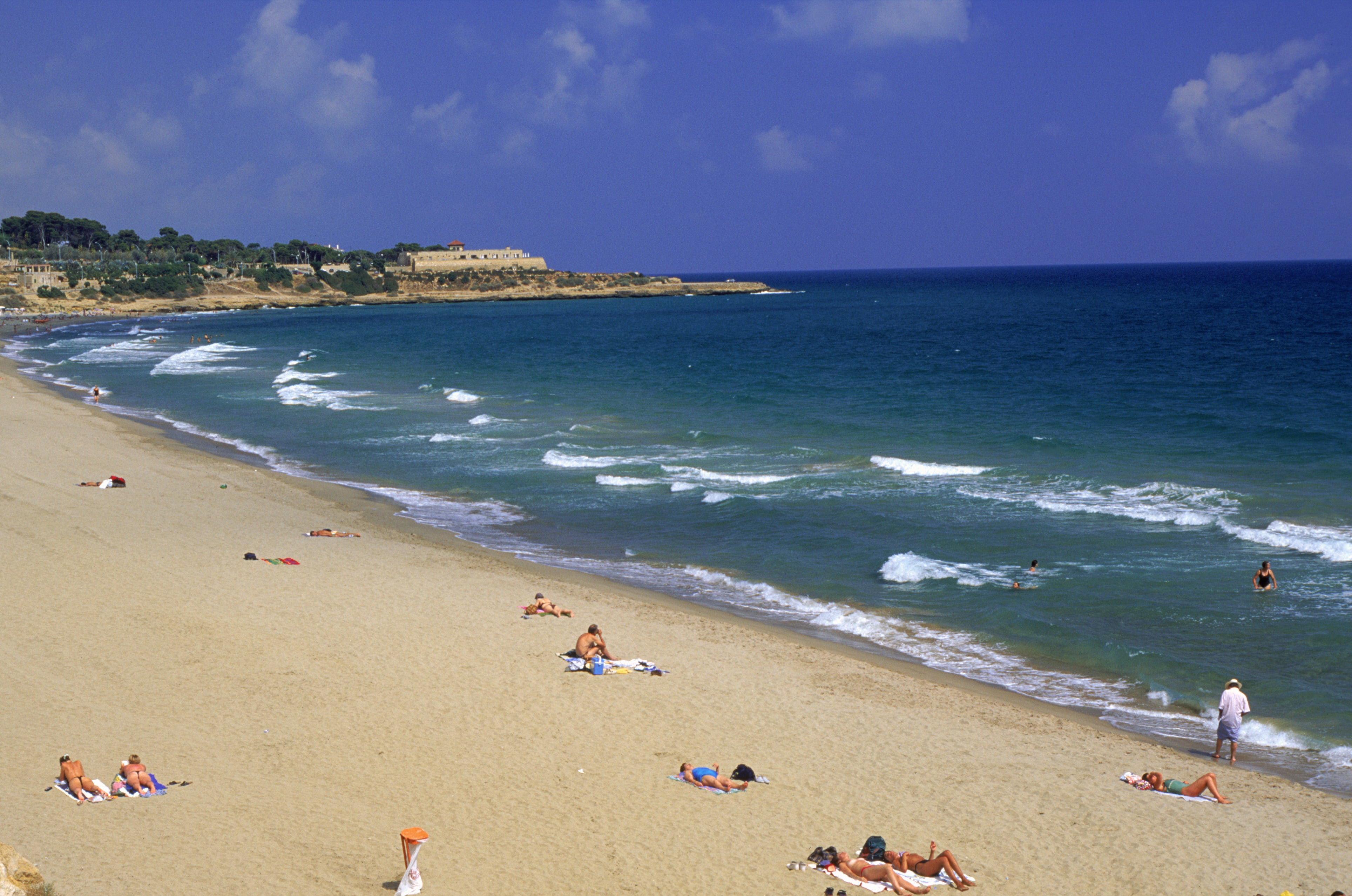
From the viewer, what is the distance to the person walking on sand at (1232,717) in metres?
12.5

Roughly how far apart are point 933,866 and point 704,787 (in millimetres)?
2741

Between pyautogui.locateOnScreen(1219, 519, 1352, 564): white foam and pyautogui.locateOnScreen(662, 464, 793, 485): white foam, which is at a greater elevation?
pyautogui.locateOnScreen(1219, 519, 1352, 564): white foam

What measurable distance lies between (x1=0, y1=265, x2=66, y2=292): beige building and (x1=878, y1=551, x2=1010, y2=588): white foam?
135 metres

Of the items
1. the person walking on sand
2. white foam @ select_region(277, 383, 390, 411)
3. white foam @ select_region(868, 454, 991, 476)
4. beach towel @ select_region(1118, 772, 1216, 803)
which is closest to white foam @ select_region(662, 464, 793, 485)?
white foam @ select_region(868, 454, 991, 476)

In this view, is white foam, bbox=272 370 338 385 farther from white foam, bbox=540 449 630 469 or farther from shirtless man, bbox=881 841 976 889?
shirtless man, bbox=881 841 976 889

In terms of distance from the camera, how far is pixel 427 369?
59.7 m

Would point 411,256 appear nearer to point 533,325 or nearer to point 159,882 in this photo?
point 533,325

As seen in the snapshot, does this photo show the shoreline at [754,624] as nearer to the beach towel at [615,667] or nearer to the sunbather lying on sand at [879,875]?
the beach towel at [615,667]

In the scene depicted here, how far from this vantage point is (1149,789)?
11.7 meters

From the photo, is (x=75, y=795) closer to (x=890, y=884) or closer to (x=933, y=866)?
(x=890, y=884)

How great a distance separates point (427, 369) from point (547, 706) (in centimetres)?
4823

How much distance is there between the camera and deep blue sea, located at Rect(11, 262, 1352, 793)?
16.4m

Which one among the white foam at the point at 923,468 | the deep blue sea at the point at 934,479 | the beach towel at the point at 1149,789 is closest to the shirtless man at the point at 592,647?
the deep blue sea at the point at 934,479

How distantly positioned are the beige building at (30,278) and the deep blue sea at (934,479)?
68.9 metres
